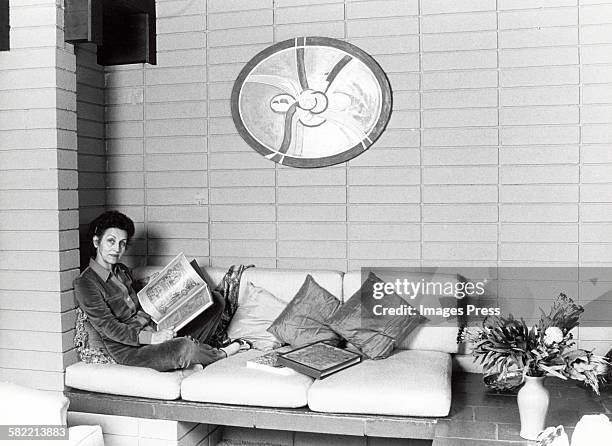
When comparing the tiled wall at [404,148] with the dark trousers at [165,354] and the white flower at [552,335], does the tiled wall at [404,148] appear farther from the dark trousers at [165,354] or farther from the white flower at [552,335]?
the white flower at [552,335]

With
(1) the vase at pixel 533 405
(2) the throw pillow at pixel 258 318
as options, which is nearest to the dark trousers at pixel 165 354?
(2) the throw pillow at pixel 258 318

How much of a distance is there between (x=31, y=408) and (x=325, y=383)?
1316 mm

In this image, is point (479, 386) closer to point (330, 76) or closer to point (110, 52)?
point (330, 76)

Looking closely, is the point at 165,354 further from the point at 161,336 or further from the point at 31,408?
the point at 31,408

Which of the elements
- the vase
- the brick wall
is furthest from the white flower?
the brick wall

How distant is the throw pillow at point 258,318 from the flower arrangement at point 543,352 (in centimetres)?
137

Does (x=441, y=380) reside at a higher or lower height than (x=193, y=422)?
higher

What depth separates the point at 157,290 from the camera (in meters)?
4.19

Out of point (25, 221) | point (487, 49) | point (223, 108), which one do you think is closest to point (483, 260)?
point (487, 49)

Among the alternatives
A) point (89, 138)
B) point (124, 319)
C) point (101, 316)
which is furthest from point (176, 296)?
point (89, 138)

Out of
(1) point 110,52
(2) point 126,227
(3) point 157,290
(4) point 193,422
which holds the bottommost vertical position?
(4) point 193,422

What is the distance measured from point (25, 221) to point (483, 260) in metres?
2.54

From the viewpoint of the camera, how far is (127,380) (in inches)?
149

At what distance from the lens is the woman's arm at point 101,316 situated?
3.86 metres
